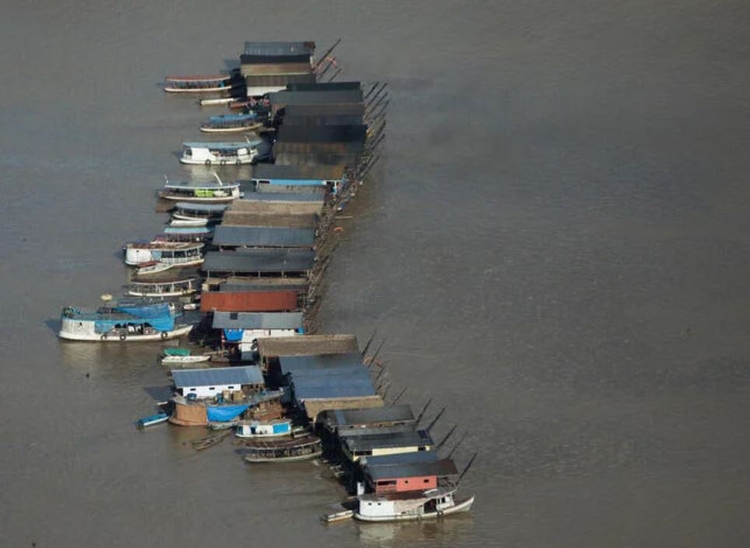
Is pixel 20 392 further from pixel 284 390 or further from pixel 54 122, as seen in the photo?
pixel 54 122

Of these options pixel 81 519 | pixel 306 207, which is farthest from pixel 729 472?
pixel 306 207

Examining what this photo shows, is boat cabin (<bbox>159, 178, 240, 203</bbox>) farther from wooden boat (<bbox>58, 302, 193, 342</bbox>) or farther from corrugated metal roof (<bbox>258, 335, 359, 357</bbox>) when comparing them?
corrugated metal roof (<bbox>258, 335, 359, 357</bbox>)

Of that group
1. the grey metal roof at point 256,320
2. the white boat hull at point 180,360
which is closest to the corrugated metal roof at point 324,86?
the grey metal roof at point 256,320

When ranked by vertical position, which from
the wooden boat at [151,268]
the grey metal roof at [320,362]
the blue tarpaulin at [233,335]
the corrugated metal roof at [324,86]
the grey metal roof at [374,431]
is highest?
the corrugated metal roof at [324,86]

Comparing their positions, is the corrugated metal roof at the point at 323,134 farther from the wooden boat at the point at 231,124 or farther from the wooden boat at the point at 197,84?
the wooden boat at the point at 197,84

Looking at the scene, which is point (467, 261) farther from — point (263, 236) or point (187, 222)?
point (187, 222)

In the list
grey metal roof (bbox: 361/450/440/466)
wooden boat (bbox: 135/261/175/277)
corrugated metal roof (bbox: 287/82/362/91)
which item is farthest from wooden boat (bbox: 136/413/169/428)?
corrugated metal roof (bbox: 287/82/362/91)
